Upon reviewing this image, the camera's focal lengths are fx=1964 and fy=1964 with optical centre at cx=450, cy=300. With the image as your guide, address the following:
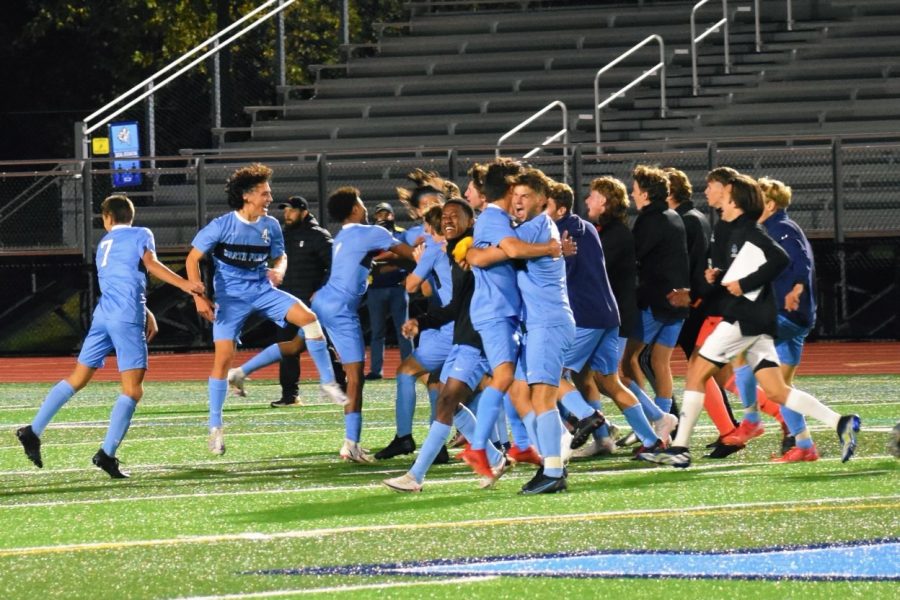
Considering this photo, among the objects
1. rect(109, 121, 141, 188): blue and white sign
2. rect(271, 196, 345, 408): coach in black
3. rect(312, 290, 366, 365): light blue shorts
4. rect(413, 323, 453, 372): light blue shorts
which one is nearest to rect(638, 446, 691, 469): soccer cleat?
rect(413, 323, 453, 372): light blue shorts

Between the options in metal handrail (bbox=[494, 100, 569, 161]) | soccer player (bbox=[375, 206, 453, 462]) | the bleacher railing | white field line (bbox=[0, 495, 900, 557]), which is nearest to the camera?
white field line (bbox=[0, 495, 900, 557])

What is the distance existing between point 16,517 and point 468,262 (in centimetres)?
270

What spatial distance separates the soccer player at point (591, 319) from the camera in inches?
470

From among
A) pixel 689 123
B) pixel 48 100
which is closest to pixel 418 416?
pixel 689 123

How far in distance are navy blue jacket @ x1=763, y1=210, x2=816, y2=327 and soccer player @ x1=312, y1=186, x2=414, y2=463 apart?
95.9 inches

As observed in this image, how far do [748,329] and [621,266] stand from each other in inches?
52.8

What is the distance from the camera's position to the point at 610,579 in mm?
7660

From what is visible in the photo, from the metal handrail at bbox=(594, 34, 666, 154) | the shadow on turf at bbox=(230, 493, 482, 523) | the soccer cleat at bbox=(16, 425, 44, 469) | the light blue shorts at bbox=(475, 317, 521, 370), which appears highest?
the metal handrail at bbox=(594, 34, 666, 154)

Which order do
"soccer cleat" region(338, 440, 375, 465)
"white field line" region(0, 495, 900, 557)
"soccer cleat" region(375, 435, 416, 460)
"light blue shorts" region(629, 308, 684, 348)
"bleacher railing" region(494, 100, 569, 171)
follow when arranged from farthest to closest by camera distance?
"bleacher railing" region(494, 100, 569, 171) → "light blue shorts" region(629, 308, 684, 348) → "soccer cleat" region(375, 435, 416, 460) → "soccer cleat" region(338, 440, 375, 465) → "white field line" region(0, 495, 900, 557)

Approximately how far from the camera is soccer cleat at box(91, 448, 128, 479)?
38.3 feet

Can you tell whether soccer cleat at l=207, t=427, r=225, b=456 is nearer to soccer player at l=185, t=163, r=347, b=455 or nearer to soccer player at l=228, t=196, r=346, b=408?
soccer player at l=185, t=163, r=347, b=455

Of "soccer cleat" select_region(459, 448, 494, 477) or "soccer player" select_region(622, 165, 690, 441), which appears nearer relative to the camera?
"soccer cleat" select_region(459, 448, 494, 477)

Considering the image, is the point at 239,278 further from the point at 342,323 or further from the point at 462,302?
the point at 462,302

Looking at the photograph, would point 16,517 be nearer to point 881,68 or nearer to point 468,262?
point 468,262
